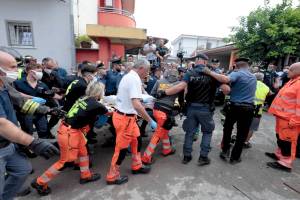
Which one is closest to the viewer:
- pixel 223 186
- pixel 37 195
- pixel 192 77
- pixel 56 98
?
pixel 37 195

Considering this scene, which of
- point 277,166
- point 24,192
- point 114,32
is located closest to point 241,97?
point 277,166

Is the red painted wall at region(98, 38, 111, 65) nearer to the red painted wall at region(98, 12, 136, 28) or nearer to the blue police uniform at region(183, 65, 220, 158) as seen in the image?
the red painted wall at region(98, 12, 136, 28)

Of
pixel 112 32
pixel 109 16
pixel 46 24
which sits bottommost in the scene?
pixel 112 32

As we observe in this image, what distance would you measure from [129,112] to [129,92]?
12.3 inches

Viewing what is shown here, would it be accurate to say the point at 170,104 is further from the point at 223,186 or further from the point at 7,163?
the point at 7,163

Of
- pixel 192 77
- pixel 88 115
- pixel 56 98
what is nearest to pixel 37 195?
pixel 88 115

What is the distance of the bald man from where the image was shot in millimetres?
1755

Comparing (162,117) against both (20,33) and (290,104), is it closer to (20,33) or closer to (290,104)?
(290,104)

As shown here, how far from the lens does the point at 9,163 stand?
2084 millimetres

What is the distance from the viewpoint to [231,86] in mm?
3852

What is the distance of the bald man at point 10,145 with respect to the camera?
69.1 inches

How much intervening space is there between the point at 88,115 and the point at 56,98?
6.91 ft

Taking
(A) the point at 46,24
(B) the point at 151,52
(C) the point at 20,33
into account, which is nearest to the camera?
(B) the point at 151,52

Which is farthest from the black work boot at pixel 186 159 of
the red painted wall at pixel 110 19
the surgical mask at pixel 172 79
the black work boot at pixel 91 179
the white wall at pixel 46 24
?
the red painted wall at pixel 110 19
